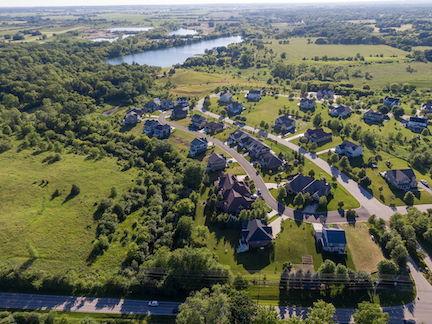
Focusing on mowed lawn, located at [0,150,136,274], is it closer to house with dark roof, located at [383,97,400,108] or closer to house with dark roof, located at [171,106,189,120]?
house with dark roof, located at [171,106,189,120]

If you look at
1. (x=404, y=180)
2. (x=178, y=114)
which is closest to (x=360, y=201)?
(x=404, y=180)

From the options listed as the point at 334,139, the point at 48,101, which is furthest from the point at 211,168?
the point at 48,101

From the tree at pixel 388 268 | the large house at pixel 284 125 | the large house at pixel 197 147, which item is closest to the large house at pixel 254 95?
the large house at pixel 284 125

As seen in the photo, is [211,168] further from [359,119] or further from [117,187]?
[359,119]

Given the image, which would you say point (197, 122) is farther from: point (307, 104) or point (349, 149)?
point (349, 149)

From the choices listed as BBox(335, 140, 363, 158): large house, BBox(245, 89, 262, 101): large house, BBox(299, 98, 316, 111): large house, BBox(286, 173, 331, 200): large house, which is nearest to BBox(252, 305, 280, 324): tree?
BBox(286, 173, 331, 200): large house

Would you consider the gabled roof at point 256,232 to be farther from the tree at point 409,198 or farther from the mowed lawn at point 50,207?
the tree at point 409,198
